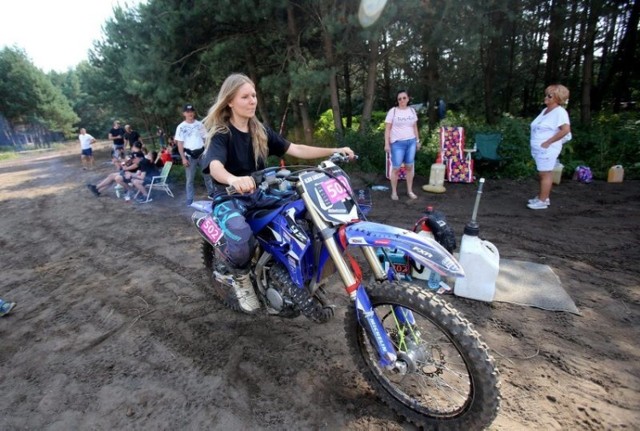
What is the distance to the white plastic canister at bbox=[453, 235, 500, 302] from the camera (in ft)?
10.7


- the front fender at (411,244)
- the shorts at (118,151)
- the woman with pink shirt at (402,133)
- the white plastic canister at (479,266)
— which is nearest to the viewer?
the front fender at (411,244)

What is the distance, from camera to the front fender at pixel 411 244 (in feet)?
6.12

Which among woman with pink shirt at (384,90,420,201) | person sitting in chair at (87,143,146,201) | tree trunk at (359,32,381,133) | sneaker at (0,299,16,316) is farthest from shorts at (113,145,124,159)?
woman with pink shirt at (384,90,420,201)

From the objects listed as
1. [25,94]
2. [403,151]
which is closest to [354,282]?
[403,151]

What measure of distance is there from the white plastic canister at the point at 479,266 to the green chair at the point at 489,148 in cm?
581

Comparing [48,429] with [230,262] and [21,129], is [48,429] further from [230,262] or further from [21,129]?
[21,129]

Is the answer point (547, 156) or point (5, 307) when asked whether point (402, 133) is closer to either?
point (547, 156)

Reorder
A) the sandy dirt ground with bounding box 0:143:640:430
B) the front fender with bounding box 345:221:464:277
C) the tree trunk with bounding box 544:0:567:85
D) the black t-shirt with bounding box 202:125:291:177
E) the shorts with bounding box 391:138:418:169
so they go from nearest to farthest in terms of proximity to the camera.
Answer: the front fender with bounding box 345:221:464:277 < the sandy dirt ground with bounding box 0:143:640:430 < the black t-shirt with bounding box 202:125:291:177 < the shorts with bounding box 391:138:418:169 < the tree trunk with bounding box 544:0:567:85

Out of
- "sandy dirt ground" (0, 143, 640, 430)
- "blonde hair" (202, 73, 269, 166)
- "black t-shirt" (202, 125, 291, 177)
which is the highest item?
"blonde hair" (202, 73, 269, 166)

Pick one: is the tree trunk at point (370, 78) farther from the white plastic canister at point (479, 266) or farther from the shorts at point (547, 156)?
the white plastic canister at point (479, 266)

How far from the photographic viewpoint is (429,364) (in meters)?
2.16

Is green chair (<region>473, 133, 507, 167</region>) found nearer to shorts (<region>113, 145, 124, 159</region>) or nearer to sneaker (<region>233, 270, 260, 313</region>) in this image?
sneaker (<region>233, 270, 260, 313</region>)

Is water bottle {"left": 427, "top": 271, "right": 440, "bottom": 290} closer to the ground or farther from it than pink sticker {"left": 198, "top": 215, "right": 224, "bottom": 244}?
closer to the ground

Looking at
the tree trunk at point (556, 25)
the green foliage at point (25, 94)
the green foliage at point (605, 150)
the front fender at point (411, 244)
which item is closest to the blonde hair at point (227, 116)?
the front fender at point (411, 244)
